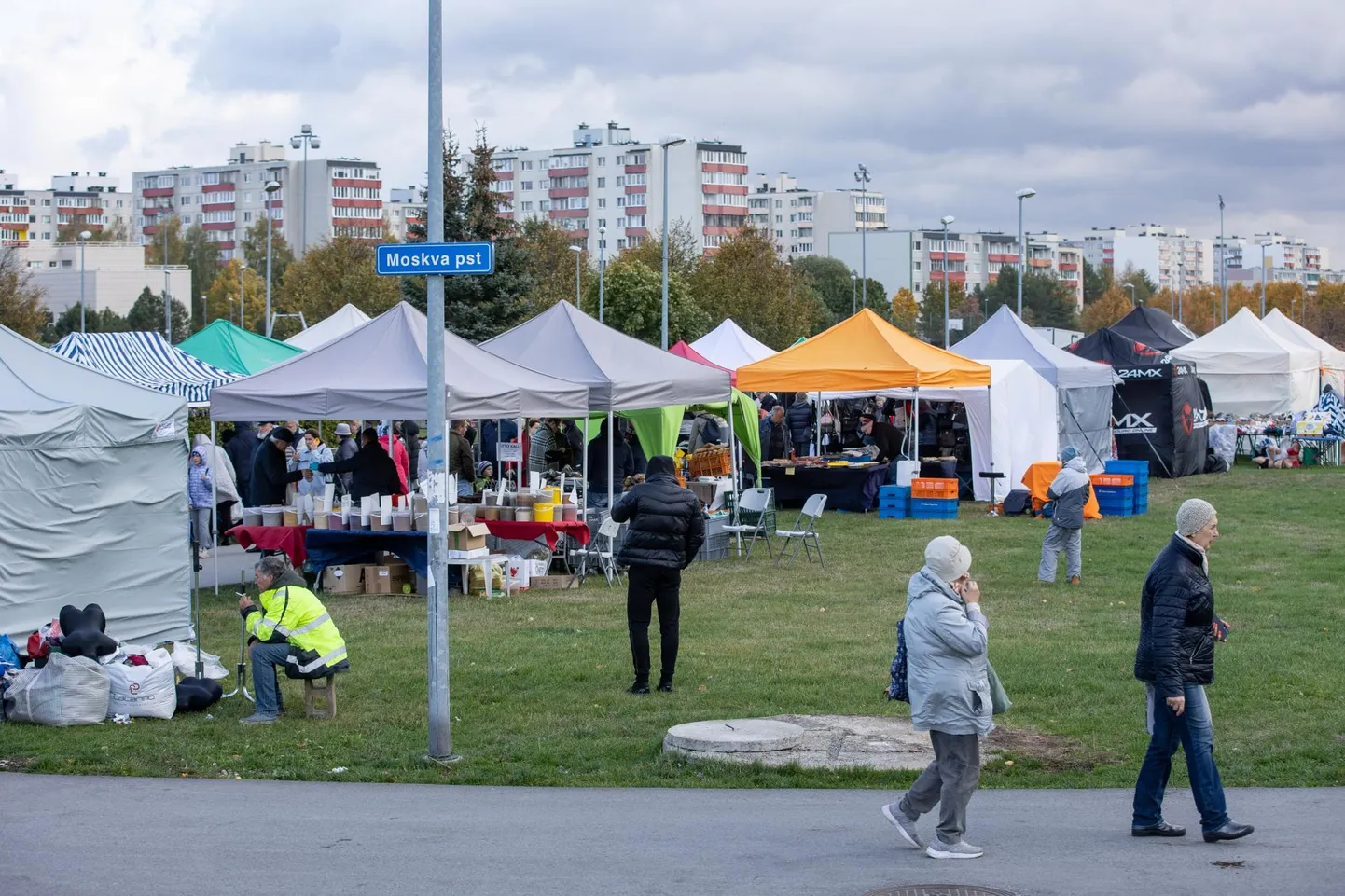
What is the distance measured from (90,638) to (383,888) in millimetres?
4783

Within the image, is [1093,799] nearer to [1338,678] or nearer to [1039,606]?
[1338,678]

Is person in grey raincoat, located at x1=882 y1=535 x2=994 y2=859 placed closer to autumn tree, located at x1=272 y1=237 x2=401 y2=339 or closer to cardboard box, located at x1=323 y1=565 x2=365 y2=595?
cardboard box, located at x1=323 y1=565 x2=365 y2=595

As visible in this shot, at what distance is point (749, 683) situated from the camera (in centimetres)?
1140

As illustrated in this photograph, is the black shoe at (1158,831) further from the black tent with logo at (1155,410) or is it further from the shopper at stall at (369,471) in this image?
the black tent with logo at (1155,410)

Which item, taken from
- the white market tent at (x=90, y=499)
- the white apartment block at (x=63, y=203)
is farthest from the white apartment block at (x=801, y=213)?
the white market tent at (x=90, y=499)

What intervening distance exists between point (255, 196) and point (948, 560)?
521 feet

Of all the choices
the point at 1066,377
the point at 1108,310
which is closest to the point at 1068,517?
the point at 1066,377

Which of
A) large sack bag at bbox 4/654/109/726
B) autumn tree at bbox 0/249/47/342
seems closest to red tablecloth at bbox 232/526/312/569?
large sack bag at bbox 4/654/109/726

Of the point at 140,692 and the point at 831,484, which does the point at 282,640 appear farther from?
the point at 831,484

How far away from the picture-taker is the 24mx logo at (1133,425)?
32.8 m

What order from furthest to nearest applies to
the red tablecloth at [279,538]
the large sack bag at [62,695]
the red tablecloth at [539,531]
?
the red tablecloth at [539,531] → the red tablecloth at [279,538] → the large sack bag at [62,695]

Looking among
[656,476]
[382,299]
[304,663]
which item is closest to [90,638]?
[304,663]

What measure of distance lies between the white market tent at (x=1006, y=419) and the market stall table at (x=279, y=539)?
40.0ft

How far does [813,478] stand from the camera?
26.2 metres
